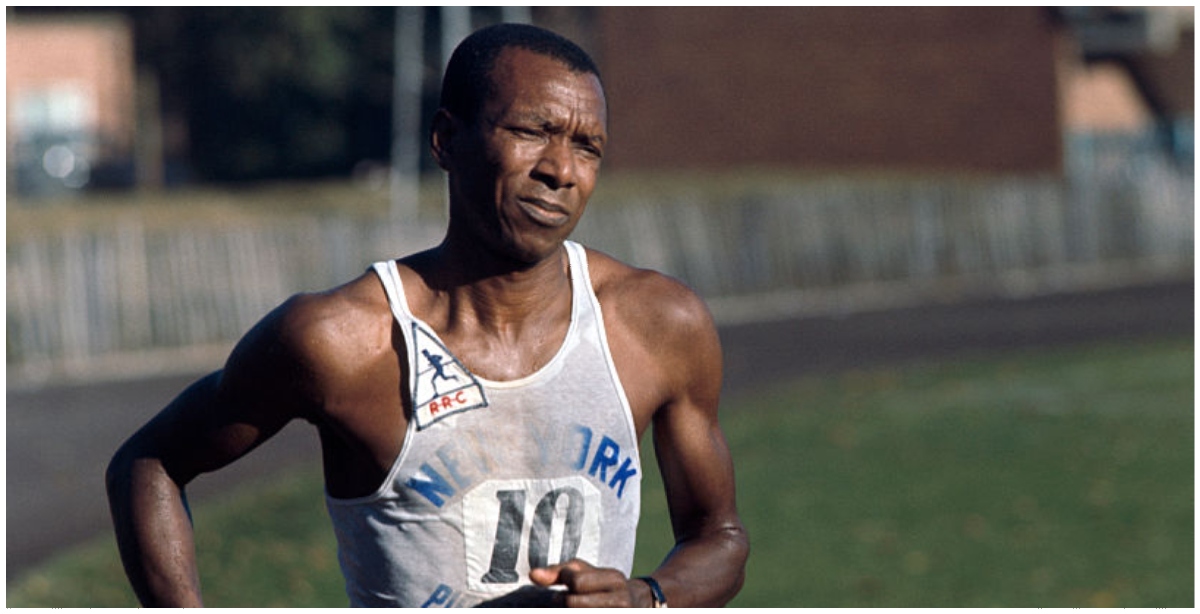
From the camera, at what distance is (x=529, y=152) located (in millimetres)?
2736

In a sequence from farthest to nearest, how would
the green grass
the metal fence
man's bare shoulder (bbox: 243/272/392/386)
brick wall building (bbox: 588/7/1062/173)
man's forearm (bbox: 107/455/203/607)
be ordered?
brick wall building (bbox: 588/7/1062/173) < the metal fence < the green grass < man's forearm (bbox: 107/455/203/607) < man's bare shoulder (bbox: 243/272/392/386)

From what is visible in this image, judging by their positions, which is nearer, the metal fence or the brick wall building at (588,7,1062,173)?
the metal fence

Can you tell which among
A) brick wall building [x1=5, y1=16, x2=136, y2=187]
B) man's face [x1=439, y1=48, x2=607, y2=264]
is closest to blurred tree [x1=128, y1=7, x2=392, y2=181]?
brick wall building [x1=5, y1=16, x2=136, y2=187]

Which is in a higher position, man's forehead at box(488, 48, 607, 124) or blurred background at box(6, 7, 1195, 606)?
man's forehead at box(488, 48, 607, 124)

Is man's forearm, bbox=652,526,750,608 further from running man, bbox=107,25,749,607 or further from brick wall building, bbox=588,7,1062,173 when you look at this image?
brick wall building, bbox=588,7,1062,173

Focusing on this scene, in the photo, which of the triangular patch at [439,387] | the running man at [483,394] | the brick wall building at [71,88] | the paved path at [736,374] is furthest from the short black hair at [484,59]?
→ the brick wall building at [71,88]

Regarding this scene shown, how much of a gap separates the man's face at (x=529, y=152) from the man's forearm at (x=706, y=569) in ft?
1.77

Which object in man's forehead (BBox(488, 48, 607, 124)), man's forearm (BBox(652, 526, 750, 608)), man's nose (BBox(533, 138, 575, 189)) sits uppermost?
man's forehead (BBox(488, 48, 607, 124))

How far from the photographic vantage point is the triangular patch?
2.81 meters

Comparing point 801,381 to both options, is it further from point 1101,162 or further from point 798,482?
point 1101,162

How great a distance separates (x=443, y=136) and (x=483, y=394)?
14.8 inches

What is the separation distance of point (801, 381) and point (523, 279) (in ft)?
47.7

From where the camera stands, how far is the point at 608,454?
2.88 meters

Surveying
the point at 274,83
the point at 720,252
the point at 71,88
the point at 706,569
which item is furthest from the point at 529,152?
the point at 71,88
